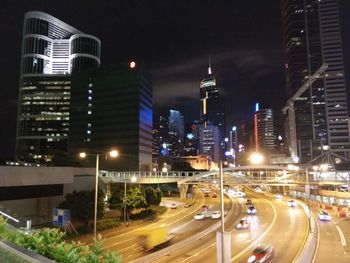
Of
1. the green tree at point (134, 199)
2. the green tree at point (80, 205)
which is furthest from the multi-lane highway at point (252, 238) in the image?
the green tree at point (134, 199)

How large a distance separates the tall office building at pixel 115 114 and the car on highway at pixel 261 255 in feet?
426

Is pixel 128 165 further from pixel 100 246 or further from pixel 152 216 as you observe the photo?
pixel 100 246

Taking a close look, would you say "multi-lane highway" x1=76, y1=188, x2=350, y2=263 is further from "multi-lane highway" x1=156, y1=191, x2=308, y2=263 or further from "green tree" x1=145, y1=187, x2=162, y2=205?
"green tree" x1=145, y1=187, x2=162, y2=205

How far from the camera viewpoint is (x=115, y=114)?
17375 centimetres

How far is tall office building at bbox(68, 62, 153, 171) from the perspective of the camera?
167375 mm

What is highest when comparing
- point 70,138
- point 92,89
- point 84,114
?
point 92,89

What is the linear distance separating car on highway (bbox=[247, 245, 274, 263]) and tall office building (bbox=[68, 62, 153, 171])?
5108 inches

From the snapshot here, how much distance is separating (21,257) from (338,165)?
17967 cm

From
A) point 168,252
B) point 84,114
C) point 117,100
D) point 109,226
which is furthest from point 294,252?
point 84,114

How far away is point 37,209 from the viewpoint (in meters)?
50.2

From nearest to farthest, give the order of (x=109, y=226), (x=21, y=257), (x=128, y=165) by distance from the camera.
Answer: (x=21, y=257) → (x=109, y=226) → (x=128, y=165)

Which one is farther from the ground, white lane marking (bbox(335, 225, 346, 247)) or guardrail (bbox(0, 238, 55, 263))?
guardrail (bbox(0, 238, 55, 263))

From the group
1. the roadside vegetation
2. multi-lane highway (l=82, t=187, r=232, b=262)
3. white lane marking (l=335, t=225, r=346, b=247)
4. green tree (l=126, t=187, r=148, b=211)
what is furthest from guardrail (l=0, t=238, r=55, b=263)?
green tree (l=126, t=187, r=148, b=211)

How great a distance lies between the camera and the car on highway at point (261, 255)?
33.6m
